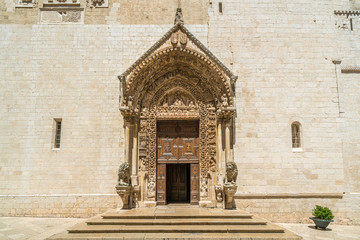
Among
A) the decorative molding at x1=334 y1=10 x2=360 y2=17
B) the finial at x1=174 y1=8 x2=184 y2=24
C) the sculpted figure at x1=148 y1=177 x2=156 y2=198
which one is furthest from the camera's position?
the decorative molding at x1=334 y1=10 x2=360 y2=17

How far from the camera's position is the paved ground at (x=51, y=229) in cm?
884

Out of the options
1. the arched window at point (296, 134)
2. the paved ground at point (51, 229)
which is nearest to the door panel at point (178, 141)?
the arched window at point (296, 134)

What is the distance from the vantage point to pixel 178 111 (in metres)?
12.1

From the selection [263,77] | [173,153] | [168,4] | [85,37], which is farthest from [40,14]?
[263,77]

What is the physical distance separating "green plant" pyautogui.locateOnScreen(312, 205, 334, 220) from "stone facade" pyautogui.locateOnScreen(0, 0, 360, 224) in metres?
0.87

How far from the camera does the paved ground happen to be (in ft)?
29.0

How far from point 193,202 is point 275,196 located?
358 centimetres

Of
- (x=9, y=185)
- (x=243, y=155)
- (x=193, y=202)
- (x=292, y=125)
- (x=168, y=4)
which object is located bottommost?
(x=193, y=202)

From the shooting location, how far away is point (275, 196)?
11.2 meters

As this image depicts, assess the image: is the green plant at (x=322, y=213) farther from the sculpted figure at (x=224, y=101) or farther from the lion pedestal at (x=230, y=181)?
the sculpted figure at (x=224, y=101)

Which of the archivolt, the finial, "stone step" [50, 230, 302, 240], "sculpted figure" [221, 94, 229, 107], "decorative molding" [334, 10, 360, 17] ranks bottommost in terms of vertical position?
"stone step" [50, 230, 302, 240]

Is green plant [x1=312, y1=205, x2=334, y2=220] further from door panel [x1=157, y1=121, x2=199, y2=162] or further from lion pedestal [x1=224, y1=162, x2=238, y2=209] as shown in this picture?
door panel [x1=157, y1=121, x2=199, y2=162]

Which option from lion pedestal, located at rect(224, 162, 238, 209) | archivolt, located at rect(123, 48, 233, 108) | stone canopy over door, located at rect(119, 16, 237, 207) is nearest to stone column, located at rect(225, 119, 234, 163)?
stone canopy over door, located at rect(119, 16, 237, 207)

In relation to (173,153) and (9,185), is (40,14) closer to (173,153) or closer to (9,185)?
(9,185)
